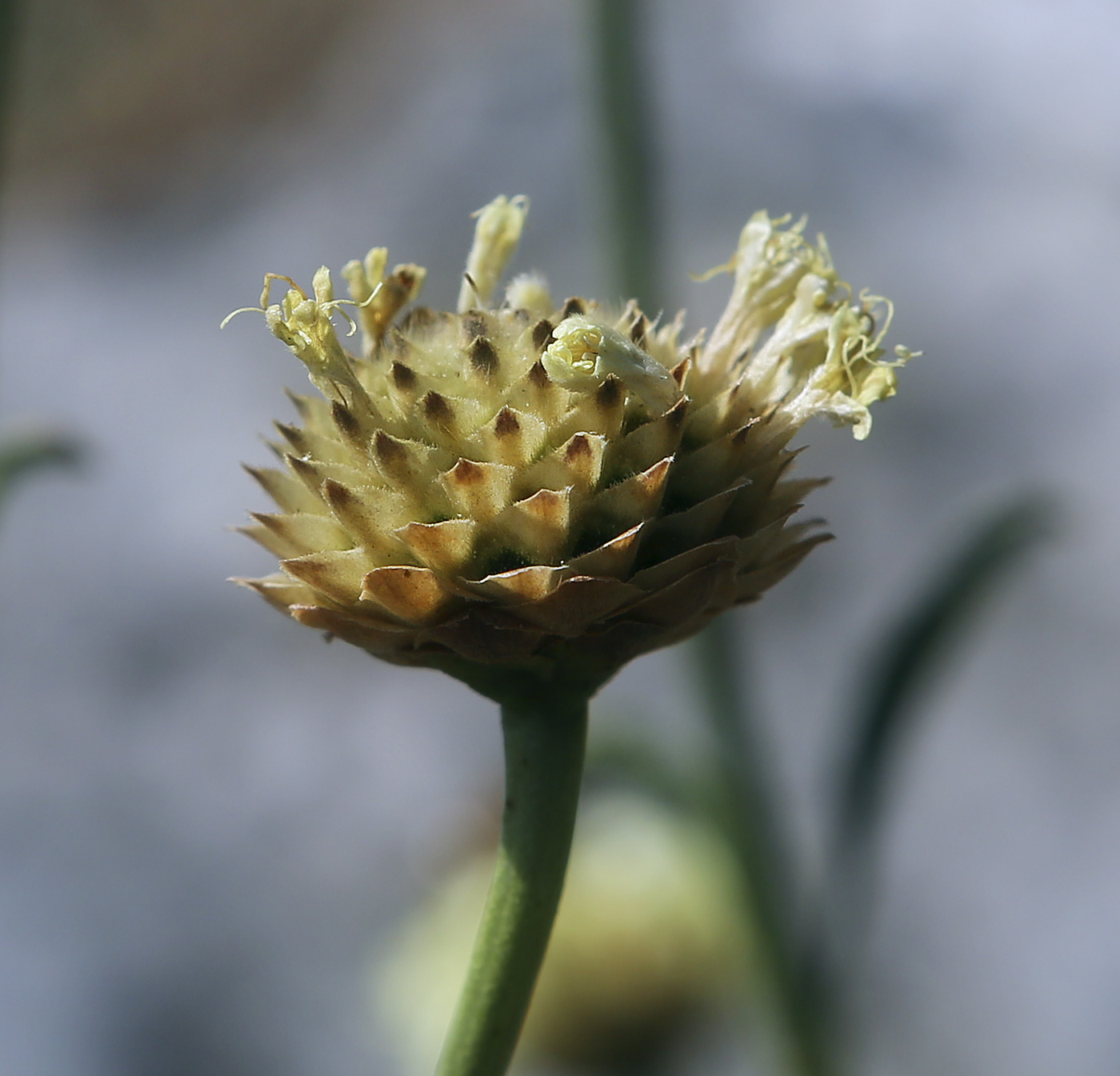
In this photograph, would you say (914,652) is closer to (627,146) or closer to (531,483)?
(627,146)

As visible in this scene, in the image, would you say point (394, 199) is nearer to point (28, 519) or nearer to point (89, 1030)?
point (28, 519)

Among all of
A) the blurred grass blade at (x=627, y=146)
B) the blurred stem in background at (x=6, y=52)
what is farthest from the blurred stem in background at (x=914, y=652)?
the blurred stem in background at (x=6, y=52)

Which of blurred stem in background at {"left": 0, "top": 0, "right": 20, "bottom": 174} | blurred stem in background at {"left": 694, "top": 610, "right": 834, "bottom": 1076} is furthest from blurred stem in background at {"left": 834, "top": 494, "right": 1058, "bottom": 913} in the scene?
blurred stem in background at {"left": 0, "top": 0, "right": 20, "bottom": 174}

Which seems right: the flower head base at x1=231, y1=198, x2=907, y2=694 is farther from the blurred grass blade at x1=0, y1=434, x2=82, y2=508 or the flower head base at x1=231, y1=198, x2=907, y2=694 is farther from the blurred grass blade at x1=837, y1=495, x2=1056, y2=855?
the blurred grass blade at x1=837, y1=495, x2=1056, y2=855

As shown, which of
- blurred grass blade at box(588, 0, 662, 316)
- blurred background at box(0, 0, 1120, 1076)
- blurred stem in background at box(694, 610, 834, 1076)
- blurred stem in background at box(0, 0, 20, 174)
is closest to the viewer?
blurred stem in background at box(0, 0, 20, 174)

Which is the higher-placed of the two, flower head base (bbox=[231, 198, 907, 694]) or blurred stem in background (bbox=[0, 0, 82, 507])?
blurred stem in background (bbox=[0, 0, 82, 507])

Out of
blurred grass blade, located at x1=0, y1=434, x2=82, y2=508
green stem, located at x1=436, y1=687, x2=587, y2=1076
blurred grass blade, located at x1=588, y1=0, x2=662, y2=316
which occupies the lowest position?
green stem, located at x1=436, y1=687, x2=587, y2=1076

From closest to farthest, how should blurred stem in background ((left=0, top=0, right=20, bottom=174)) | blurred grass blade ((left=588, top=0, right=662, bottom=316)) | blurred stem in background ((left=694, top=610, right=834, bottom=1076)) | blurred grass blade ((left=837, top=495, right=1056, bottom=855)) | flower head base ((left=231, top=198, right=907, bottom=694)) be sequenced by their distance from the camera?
1. flower head base ((left=231, top=198, right=907, bottom=694))
2. blurred stem in background ((left=0, top=0, right=20, bottom=174))
3. blurred grass blade ((left=837, top=495, right=1056, bottom=855))
4. blurred stem in background ((left=694, top=610, right=834, bottom=1076))
5. blurred grass blade ((left=588, top=0, right=662, bottom=316))
